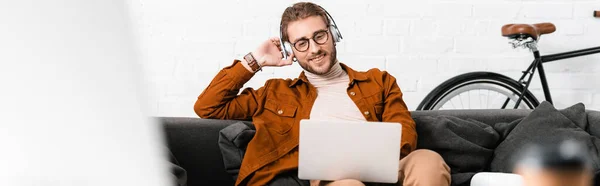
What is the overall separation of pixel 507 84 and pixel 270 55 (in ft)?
4.01

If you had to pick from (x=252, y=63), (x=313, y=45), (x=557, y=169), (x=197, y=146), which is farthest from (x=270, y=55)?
(x=557, y=169)

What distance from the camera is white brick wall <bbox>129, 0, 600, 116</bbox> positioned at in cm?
286

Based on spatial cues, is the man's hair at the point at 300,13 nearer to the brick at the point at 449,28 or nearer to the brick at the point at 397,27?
the brick at the point at 397,27

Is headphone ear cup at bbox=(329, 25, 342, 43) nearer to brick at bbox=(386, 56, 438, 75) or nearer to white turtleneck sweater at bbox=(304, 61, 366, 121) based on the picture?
white turtleneck sweater at bbox=(304, 61, 366, 121)

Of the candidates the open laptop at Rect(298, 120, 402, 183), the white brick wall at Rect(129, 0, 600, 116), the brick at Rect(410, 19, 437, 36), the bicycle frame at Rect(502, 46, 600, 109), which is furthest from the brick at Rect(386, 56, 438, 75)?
the open laptop at Rect(298, 120, 402, 183)

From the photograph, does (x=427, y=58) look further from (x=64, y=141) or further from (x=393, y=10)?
(x=64, y=141)

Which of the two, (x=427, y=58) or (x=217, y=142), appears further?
(x=427, y=58)

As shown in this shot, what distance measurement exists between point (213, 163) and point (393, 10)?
3.95ft

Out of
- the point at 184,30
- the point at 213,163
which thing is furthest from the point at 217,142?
the point at 184,30

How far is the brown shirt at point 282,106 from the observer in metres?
1.97

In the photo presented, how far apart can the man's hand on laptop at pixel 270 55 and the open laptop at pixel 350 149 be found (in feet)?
1.78

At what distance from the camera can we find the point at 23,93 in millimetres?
184

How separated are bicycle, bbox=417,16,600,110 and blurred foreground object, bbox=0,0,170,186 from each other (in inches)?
103

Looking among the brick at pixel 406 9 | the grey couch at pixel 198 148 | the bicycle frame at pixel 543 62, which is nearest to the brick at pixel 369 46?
the brick at pixel 406 9
